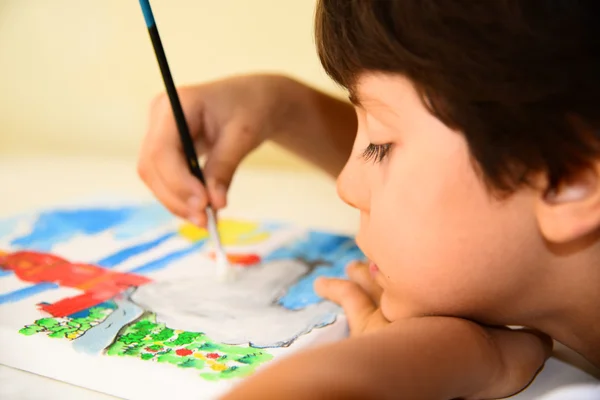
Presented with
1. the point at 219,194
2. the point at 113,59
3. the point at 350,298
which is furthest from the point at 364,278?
the point at 113,59

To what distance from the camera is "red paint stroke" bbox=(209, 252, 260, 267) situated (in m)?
0.65

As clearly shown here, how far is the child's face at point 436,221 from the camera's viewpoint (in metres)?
0.41

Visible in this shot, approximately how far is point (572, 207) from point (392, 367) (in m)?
0.14

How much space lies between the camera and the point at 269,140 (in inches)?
29.3

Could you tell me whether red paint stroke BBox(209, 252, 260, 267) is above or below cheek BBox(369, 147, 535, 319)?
below

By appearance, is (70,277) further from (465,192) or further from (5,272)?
(465,192)

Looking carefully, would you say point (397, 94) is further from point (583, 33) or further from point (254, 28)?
point (254, 28)

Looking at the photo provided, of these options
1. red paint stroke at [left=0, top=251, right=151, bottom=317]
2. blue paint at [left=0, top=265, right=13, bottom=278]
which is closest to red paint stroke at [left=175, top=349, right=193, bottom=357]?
red paint stroke at [left=0, top=251, right=151, bottom=317]

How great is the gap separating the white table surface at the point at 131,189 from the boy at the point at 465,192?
0.96ft

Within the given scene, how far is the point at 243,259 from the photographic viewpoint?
66 centimetres

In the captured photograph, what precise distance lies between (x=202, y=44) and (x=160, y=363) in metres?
0.55

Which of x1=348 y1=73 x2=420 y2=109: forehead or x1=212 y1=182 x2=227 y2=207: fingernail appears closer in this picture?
x1=348 y1=73 x2=420 y2=109: forehead

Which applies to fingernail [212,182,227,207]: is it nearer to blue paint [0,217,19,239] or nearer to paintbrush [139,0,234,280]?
paintbrush [139,0,234,280]

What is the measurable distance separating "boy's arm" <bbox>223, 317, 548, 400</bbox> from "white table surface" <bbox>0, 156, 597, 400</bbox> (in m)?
0.32
